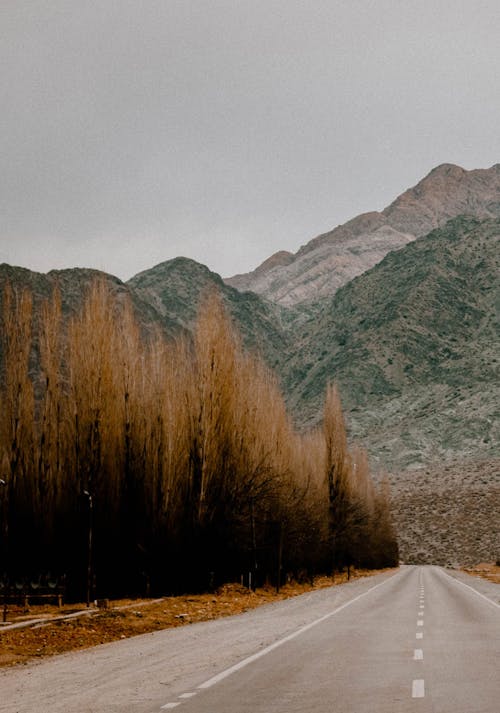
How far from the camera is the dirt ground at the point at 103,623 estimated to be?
16828 millimetres

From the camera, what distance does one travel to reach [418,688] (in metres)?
9.93

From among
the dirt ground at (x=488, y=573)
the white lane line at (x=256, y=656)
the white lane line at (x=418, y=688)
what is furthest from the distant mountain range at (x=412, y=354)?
the white lane line at (x=418, y=688)

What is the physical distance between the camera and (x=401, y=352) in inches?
6432

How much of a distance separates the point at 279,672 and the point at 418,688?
238cm

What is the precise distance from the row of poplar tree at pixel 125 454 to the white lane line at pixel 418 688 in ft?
63.8

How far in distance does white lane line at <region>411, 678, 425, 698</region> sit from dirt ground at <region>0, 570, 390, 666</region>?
737 cm

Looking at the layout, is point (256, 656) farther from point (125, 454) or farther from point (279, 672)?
point (125, 454)

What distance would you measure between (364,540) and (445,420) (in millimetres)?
64803

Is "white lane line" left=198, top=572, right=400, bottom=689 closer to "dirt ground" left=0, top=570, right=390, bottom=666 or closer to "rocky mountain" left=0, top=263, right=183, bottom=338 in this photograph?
"dirt ground" left=0, top=570, right=390, bottom=666

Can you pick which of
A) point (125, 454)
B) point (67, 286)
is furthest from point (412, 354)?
point (125, 454)

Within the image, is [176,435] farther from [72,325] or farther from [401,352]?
[401,352]

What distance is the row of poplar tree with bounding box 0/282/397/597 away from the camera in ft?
104

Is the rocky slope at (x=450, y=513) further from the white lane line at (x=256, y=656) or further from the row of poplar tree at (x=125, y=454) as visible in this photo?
the white lane line at (x=256, y=656)

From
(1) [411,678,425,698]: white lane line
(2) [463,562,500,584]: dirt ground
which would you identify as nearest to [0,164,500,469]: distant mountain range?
(2) [463,562,500,584]: dirt ground
